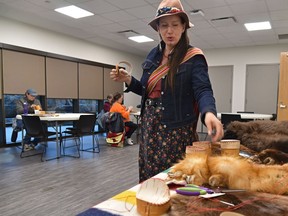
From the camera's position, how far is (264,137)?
108 centimetres

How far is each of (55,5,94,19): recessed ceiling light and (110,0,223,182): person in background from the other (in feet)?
12.7

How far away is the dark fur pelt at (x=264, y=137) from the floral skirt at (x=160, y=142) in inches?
10.6

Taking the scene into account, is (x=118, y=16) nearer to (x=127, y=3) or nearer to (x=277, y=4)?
(x=127, y=3)

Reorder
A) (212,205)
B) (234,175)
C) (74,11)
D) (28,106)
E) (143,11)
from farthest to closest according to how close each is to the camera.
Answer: (28,106), (74,11), (143,11), (234,175), (212,205)

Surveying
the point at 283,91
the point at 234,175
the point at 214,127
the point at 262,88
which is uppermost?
the point at 262,88

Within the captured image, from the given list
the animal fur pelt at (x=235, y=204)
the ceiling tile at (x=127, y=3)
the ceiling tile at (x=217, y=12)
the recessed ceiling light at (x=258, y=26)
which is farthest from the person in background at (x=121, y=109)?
the animal fur pelt at (x=235, y=204)

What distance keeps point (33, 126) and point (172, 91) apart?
3.55m

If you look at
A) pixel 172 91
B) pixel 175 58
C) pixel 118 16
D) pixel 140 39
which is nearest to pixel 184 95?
pixel 172 91

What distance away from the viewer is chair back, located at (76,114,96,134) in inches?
170

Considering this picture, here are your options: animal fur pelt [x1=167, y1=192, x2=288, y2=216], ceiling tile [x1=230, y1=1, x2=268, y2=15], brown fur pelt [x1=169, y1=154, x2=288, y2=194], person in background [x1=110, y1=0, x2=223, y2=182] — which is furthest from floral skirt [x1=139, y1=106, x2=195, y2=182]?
ceiling tile [x1=230, y1=1, x2=268, y2=15]

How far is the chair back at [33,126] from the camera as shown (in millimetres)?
3898

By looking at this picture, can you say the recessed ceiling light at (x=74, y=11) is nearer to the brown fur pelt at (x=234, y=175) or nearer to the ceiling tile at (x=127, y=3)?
the ceiling tile at (x=127, y=3)

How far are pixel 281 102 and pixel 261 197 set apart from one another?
401 centimetres

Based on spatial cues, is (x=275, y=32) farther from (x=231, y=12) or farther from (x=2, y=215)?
(x=2, y=215)
